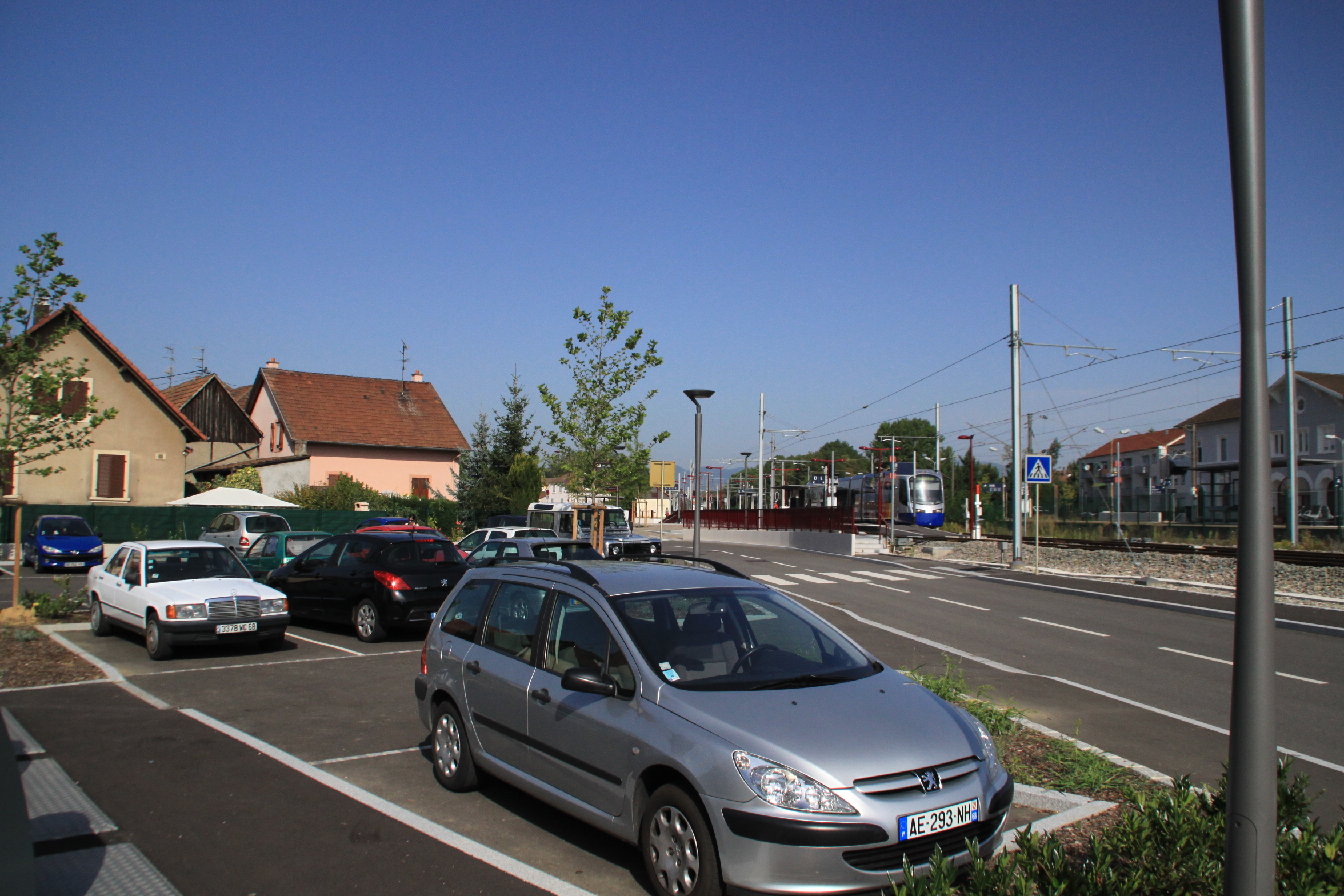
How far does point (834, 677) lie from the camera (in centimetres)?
509

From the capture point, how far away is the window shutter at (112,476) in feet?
117

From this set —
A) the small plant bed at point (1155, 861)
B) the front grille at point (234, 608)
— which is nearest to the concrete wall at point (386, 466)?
the front grille at point (234, 608)

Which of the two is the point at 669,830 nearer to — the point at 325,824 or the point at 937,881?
the point at 937,881

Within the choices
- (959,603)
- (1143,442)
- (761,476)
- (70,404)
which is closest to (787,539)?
(761,476)

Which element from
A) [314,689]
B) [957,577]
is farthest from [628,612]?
[957,577]

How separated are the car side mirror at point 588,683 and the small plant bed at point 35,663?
788cm

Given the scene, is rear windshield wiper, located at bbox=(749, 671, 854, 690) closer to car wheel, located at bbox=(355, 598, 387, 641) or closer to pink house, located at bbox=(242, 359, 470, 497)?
car wheel, located at bbox=(355, 598, 387, 641)

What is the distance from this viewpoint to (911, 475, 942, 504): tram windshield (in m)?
51.8

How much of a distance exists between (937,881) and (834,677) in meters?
1.56

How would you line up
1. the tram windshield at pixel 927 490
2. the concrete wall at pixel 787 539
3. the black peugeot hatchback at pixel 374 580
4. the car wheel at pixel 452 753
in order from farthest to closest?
the tram windshield at pixel 927 490, the concrete wall at pixel 787 539, the black peugeot hatchback at pixel 374 580, the car wheel at pixel 452 753

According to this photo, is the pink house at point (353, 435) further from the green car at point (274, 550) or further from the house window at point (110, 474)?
the green car at point (274, 550)

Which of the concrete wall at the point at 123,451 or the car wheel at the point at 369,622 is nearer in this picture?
the car wheel at the point at 369,622

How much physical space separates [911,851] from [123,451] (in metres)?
39.1

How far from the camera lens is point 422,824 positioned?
18.5 feet
